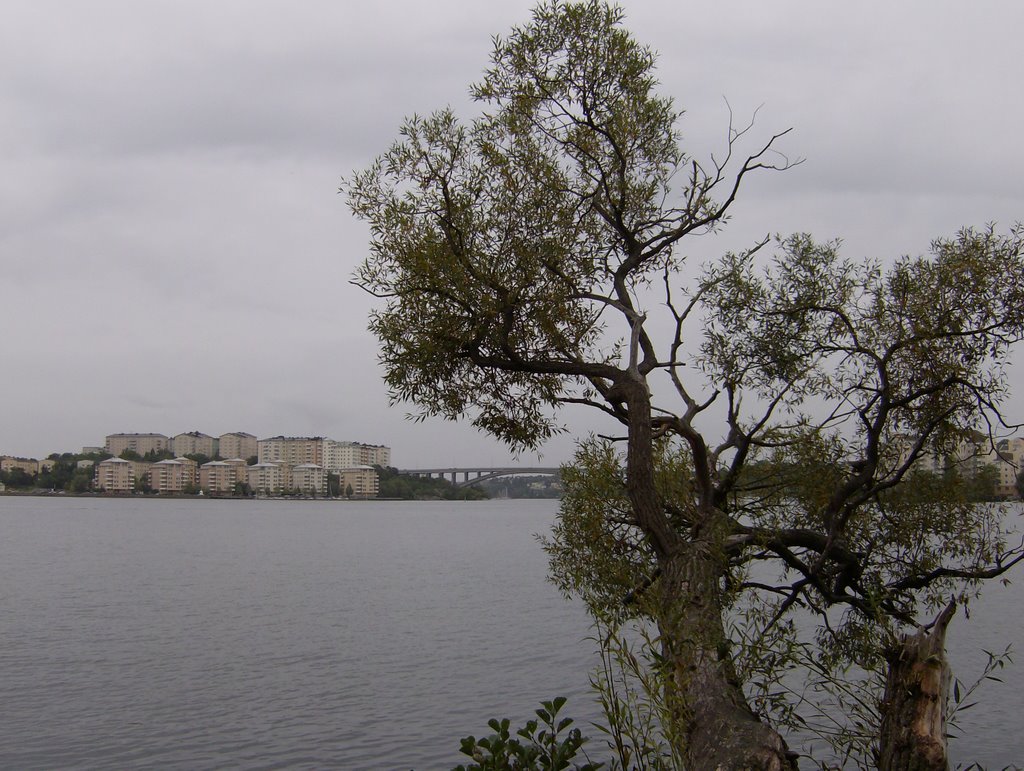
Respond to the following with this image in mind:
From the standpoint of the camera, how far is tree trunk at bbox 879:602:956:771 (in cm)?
669

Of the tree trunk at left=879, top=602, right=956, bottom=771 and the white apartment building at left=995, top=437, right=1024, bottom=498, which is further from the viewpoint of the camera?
the white apartment building at left=995, top=437, right=1024, bottom=498

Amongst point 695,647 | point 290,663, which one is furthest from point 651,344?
point 290,663

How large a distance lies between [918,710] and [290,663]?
23353 mm

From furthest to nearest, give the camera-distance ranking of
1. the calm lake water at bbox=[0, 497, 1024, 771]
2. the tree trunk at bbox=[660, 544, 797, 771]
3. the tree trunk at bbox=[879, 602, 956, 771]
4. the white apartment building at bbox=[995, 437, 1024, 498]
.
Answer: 1. the calm lake water at bbox=[0, 497, 1024, 771]
2. the white apartment building at bbox=[995, 437, 1024, 498]
3. the tree trunk at bbox=[879, 602, 956, 771]
4. the tree trunk at bbox=[660, 544, 797, 771]

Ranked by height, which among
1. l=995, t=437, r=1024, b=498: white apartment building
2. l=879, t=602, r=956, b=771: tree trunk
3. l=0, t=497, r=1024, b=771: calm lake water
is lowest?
l=0, t=497, r=1024, b=771: calm lake water

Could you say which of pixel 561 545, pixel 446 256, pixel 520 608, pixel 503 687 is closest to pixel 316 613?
pixel 520 608

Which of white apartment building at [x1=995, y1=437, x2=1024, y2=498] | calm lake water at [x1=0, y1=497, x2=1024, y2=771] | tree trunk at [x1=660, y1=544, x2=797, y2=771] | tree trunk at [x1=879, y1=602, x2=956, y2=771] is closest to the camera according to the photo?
tree trunk at [x1=660, y1=544, x2=797, y2=771]

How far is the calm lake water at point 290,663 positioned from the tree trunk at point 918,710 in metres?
12.3

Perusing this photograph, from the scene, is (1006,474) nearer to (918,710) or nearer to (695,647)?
(918,710)

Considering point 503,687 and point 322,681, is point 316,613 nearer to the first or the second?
point 322,681

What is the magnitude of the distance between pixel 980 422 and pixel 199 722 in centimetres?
1732

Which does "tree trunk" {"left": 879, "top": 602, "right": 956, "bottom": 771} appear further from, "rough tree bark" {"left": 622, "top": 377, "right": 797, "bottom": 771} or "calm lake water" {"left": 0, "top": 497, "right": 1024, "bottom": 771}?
"calm lake water" {"left": 0, "top": 497, "right": 1024, "bottom": 771}

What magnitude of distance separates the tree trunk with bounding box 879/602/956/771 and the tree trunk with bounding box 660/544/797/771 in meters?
0.93

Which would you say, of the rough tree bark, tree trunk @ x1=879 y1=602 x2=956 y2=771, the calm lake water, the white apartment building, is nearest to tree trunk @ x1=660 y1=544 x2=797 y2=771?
the rough tree bark
